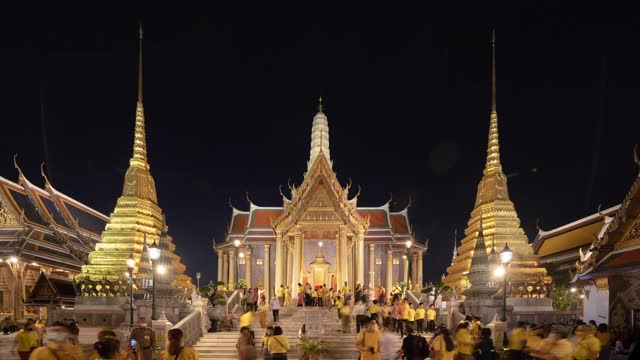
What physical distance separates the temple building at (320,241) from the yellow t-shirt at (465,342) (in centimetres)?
1814

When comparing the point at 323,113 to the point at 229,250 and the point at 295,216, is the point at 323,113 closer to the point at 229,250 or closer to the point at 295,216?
the point at 229,250

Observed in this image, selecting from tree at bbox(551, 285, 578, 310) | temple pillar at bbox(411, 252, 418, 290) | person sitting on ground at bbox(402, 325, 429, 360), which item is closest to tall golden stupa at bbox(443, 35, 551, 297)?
tree at bbox(551, 285, 578, 310)

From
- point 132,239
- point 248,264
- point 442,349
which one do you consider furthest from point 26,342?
point 248,264

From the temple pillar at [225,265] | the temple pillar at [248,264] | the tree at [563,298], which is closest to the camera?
the tree at [563,298]

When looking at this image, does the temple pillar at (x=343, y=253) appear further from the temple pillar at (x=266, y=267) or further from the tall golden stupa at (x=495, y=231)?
the temple pillar at (x=266, y=267)

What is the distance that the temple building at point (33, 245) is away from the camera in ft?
102

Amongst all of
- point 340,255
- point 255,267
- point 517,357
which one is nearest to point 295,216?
point 340,255

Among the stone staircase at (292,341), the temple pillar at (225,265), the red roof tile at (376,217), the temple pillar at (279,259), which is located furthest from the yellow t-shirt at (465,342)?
the temple pillar at (225,265)

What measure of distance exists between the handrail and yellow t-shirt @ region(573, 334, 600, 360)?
35.7ft

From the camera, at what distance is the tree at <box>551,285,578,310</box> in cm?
3064

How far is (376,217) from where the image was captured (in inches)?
1730

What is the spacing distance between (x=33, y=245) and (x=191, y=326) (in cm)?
1640

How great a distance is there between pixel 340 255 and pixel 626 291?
56.0 ft

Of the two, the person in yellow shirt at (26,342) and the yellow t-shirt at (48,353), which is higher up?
the yellow t-shirt at (48,353)
